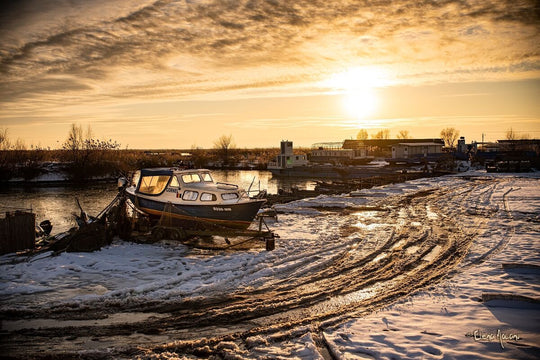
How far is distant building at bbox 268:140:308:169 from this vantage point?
72.2m

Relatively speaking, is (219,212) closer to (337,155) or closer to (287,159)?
(287,159)

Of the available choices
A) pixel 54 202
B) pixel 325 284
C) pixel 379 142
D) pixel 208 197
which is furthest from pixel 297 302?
pixel 379 142

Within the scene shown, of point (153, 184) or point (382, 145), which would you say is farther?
point (382, 145)

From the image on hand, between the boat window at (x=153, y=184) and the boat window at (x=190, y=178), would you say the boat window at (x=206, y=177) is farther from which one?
the boat window at (x=153, y=184)

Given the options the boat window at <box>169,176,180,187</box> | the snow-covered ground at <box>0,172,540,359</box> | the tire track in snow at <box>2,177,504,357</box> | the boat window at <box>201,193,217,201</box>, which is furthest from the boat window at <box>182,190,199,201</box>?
the tire track in snow at <box>2,177,504,357</box>

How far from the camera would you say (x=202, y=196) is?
15828mm

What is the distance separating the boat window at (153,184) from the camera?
16391mm

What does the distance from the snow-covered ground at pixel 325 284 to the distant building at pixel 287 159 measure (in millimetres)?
54131

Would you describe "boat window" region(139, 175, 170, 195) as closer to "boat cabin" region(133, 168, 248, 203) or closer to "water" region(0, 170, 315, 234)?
"boat cabin" region(133, 168, 248, 203)

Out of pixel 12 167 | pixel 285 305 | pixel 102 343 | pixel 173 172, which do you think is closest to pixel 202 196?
pixel 173 172

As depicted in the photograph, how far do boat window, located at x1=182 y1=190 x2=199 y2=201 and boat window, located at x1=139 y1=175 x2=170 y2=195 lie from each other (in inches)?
40.6

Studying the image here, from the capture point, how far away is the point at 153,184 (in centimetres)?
1666

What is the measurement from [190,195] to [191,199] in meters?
0.18

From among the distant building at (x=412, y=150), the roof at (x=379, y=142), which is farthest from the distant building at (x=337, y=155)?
the roof at (x=379, y=142)
